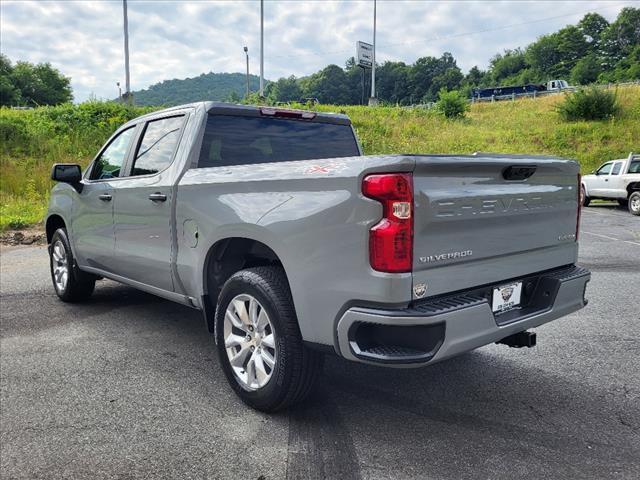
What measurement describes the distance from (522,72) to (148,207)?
120 m

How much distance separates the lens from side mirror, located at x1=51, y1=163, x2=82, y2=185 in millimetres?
4852

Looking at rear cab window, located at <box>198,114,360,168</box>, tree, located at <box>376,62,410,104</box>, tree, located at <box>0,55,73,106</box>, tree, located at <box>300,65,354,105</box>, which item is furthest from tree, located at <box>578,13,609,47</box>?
rear cab window, located at <box>198,114,360,168</box>

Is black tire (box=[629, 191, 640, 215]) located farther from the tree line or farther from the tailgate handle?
the tree line

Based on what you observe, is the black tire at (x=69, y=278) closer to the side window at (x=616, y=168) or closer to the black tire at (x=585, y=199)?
the side window at (x=616, y=168)

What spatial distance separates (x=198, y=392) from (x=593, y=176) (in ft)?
56.7

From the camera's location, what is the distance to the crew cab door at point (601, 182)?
1653 cm

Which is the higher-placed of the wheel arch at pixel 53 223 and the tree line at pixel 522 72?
the tree line at pixel 522 72

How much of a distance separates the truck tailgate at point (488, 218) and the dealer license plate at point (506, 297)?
66 millimetres

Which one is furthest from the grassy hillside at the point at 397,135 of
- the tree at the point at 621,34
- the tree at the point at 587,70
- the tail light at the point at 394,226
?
the tree at the point at 621,34

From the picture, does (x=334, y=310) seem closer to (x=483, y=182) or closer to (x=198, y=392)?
(x=483, y=182)

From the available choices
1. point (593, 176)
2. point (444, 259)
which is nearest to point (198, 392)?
point (444, 259)

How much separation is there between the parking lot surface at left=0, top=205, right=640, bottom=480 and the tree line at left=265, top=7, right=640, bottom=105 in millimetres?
90983

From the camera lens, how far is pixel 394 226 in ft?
7.61

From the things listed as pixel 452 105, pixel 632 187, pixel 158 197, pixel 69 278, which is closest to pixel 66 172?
pixel 69 278
